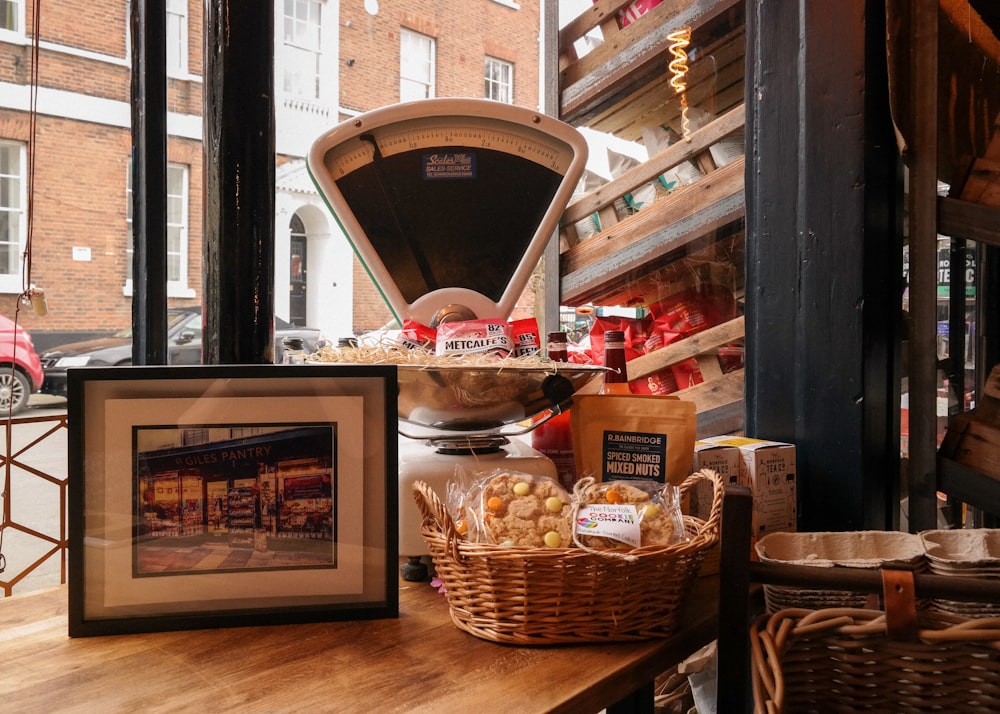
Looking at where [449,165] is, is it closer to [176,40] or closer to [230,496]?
[230,496]

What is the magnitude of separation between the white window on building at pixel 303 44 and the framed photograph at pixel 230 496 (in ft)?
2.68

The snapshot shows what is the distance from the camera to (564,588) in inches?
32.8

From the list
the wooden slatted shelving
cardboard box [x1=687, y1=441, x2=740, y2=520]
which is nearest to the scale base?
cardboard box [x1=687, y1=441, x2=740, y2=520]

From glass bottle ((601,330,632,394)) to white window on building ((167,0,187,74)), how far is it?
1.04 metres

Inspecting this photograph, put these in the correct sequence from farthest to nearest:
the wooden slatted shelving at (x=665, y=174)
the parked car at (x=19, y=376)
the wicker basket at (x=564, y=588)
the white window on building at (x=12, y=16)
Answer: the white window on building at (x=12, y=16)
the wooden slatted shelving at (x=665, y=174)
the parked car at (x=19, y=376)
the wicker basket at (x=564, y=588)

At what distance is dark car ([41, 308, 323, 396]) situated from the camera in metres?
1.32

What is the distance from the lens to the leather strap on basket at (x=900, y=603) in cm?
77

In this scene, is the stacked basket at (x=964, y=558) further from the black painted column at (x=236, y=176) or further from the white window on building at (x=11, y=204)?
the white window on building at (x=11, y=204)

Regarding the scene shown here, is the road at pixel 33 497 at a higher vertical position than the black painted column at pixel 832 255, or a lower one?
lower

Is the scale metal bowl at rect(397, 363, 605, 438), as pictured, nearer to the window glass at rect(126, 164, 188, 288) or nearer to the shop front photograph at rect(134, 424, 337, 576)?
the shop front photograph at rect(134, 424, 337, 576)

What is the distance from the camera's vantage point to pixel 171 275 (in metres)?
1.67

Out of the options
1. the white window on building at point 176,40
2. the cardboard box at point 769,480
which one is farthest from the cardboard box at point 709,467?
the white window on building at point 176,40

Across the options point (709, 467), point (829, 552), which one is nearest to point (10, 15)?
point (709, 467)

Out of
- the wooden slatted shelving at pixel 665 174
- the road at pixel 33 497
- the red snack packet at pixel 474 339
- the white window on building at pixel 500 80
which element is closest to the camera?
the red snack packet at pixel 474 339
